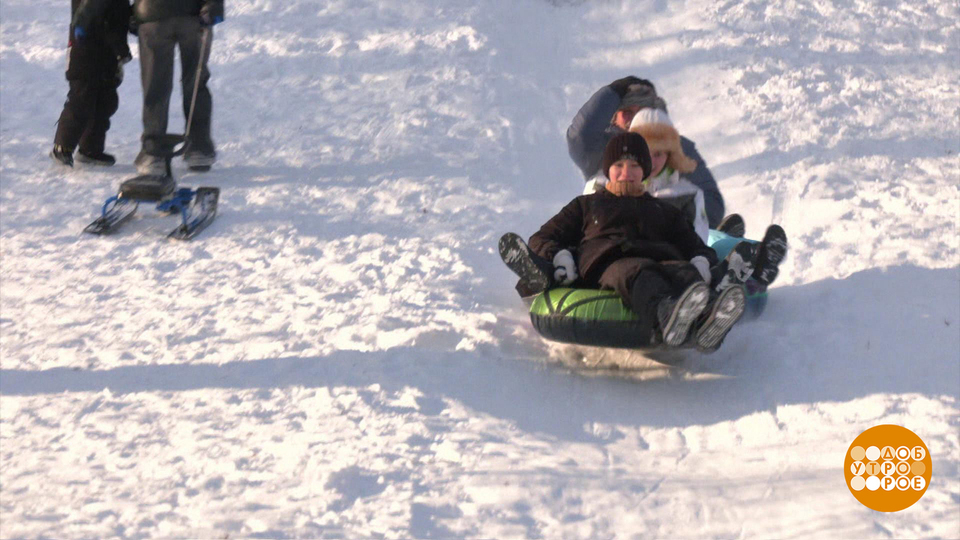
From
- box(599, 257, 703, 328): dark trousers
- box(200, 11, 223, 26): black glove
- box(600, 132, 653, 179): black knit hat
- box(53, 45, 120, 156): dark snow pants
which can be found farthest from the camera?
box(53, 45, 120, 156): dark snow pants

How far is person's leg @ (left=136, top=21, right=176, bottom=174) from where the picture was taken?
638 cm

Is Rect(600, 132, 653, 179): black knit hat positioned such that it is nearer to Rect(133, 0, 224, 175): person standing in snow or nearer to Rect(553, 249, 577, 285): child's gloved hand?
Rect(553, 249, 577, 285): child's gloved hand

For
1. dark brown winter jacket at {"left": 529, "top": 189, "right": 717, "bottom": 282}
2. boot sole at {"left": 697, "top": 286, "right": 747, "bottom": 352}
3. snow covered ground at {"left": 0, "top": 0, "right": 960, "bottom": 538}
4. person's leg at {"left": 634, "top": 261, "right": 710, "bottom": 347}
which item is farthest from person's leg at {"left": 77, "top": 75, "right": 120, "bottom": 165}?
boot sole at {"left": 697, "top": 286, "right": 747, "bottom": 352}

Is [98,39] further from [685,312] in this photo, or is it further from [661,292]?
[685,312]

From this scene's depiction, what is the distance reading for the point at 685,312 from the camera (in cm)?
401

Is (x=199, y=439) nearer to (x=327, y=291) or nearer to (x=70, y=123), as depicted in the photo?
(x=327, y=291)

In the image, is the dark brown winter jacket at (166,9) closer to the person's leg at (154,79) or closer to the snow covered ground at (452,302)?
the person's leg at (154,79)

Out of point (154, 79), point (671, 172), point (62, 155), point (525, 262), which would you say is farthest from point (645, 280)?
point (62, 155)

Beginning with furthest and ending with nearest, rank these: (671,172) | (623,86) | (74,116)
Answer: (74,116)
(623,86)
(671,172)

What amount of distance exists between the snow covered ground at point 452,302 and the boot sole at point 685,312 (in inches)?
12.7

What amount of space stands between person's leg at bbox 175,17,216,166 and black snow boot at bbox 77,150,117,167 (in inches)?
20.2

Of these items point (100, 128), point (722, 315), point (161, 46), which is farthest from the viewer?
point (100, 128)

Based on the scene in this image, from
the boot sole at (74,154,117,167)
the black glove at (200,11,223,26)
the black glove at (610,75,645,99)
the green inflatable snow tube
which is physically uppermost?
the black glove at (200,11,223,26)

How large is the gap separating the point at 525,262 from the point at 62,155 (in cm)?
373
